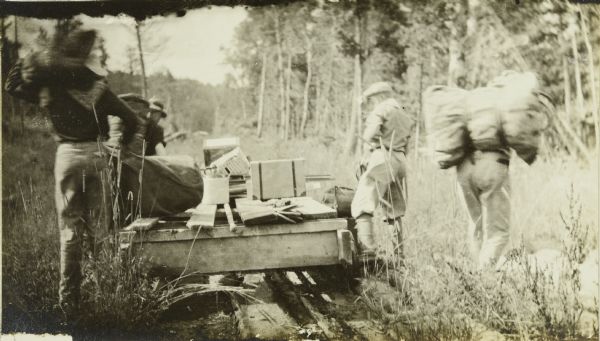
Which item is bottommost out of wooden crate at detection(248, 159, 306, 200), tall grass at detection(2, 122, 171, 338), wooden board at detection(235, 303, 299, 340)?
wooden board at detection(235, 303, 299, 340)

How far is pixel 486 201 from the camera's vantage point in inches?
158

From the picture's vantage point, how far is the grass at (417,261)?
12.1 ft

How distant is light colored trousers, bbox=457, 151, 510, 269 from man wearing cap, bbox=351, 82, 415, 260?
0.49 m

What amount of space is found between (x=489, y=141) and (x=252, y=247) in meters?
1.90

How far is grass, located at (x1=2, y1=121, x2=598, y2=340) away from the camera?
3703 millimetres

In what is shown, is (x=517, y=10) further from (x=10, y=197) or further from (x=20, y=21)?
(x=10, y=197)

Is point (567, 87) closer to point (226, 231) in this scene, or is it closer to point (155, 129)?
point (226, 231)

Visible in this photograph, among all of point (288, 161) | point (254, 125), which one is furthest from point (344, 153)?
point (254, 125)

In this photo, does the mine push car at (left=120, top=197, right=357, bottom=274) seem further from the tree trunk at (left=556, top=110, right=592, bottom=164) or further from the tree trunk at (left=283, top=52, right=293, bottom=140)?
the tree trunk at (left=556, top=110, right=592, bottom=164)

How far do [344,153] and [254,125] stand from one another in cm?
73

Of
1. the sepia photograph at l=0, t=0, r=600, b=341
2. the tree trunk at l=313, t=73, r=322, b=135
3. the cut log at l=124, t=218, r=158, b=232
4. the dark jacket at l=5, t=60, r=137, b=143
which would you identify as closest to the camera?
the cut log at l=124, t=218, r=158, b=232

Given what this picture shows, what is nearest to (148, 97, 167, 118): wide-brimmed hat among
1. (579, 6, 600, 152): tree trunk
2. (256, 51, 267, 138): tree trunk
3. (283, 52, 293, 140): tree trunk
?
(256, 51, 267, 138): tree trunk

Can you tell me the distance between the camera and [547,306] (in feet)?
12.2

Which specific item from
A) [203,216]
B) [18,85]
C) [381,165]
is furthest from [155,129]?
[381,165]
